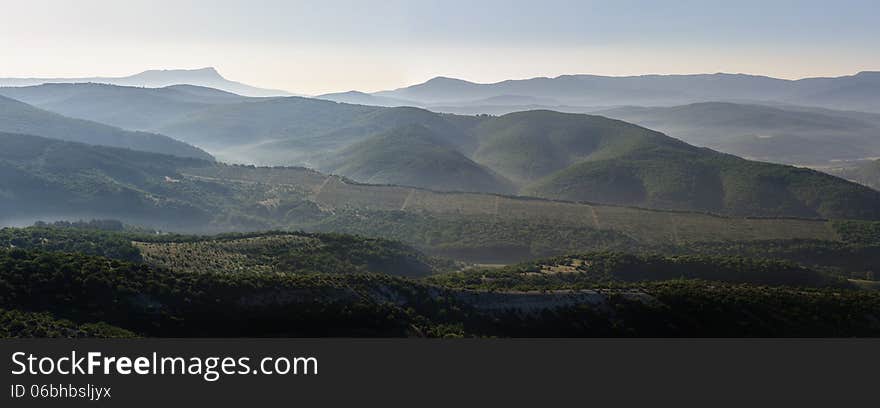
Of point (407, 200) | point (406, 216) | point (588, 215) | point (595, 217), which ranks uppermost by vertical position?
point (407, 200)

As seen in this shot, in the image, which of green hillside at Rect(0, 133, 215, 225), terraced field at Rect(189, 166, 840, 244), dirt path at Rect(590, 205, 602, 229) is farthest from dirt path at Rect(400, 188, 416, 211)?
green hillside at Rect(0, 133, 215, 225)

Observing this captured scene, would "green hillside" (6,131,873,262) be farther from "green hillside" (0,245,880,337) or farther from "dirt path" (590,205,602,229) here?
"green hillside" (0,245,880,337)

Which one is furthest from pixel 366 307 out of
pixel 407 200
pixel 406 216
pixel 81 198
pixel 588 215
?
pixel 81 198

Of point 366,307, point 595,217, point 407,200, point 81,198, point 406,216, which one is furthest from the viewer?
point 407,200

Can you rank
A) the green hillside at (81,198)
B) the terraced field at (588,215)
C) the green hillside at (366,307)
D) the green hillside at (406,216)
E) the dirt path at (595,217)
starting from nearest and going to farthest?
the green hillside at (366,307), the green hillside at (406,216), the terraced field at (588,215), the dirt path at (595,217), the green hillside at (81,198)

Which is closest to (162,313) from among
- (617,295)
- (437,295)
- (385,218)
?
(437,295)

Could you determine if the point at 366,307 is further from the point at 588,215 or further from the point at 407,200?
the point at 407,200

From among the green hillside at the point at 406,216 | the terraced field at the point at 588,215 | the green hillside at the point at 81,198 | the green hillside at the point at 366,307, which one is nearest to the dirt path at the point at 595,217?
the terraced field at the point at 588,215

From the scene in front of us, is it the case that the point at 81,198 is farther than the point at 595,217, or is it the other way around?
the point at 81,198

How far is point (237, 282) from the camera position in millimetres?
50625

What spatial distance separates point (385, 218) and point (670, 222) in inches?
2840

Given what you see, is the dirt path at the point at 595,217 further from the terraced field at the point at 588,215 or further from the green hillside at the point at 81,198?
the green hillside at the point at 81,198

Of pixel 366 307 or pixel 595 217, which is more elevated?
pixel 366 307

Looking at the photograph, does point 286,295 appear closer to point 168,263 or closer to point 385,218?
point 168,263
